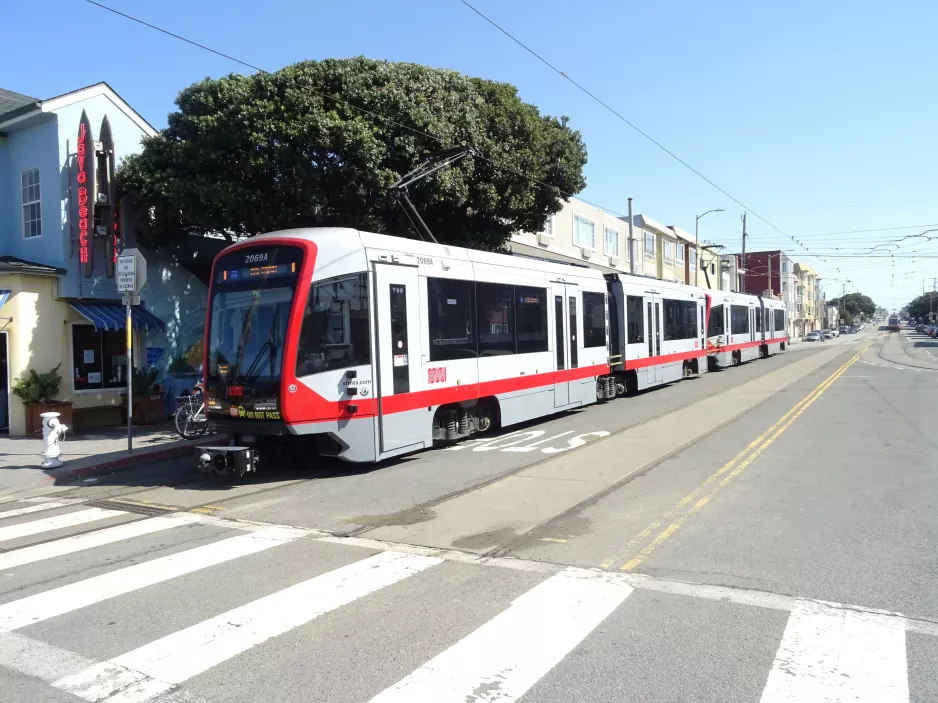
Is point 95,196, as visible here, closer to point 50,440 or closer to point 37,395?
point 37,395

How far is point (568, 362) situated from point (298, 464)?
7.05m

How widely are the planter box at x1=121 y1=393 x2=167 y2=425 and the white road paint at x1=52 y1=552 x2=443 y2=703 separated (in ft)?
38.5

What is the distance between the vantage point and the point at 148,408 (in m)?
16.3

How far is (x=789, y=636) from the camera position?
4.56m

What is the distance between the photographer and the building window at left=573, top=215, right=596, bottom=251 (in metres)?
38.0

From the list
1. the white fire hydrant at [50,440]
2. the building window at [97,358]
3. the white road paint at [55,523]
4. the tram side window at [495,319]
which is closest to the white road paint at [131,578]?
the white road paint at [55,523]

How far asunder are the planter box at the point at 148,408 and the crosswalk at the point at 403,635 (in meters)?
9.99

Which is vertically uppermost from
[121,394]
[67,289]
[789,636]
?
[67,289]

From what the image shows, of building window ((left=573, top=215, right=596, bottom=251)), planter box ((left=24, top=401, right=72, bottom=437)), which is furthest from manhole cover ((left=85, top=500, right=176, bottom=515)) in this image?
building window ((left=573, top=215, right=596, bottom=251))

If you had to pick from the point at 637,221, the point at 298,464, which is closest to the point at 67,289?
the point at 298,464

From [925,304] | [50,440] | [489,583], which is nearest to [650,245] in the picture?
[50,440]

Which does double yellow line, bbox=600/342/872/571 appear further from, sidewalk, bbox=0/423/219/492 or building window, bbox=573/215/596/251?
building window, bbox=573/215/596/251

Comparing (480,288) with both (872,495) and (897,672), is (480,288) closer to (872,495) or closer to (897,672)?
(872,495)

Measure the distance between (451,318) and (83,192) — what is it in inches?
355
